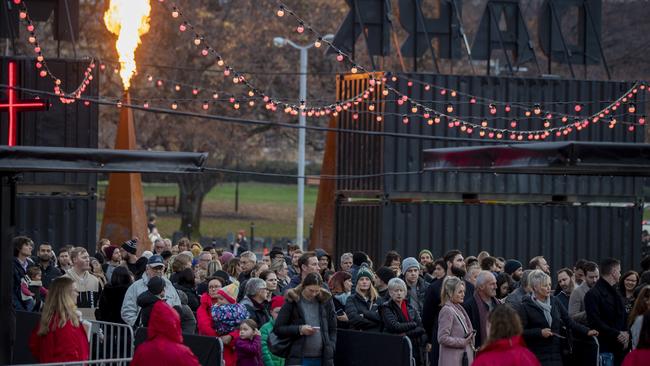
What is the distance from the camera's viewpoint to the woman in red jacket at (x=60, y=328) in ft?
39.3

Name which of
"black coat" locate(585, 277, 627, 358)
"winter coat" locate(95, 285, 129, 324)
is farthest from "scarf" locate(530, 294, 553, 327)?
"winter coat" locate(95, 285, 129, 324)

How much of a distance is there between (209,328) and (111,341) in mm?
974

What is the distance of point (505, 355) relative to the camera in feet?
34.5

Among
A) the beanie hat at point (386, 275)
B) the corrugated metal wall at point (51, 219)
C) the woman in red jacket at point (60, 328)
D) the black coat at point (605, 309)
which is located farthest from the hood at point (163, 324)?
the corrugated metal wall at point (51, 219)

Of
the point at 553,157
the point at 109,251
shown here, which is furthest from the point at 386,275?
the point at 109,251

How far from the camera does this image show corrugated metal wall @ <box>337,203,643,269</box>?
93.9ft

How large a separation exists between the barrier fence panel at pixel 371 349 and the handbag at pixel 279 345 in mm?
860

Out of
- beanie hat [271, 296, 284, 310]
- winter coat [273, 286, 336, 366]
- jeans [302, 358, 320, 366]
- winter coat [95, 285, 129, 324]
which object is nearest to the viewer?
winter coat [273, 286, 336, 366]

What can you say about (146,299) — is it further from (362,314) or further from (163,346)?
(163,346)

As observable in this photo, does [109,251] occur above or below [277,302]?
above

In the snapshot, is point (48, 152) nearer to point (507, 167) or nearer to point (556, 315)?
point (507, 167)

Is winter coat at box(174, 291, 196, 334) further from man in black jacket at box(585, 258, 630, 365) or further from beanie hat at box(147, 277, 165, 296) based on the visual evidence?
man in black jacket at box(585, 258, 630, 365)

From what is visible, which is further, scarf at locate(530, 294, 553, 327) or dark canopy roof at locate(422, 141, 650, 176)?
scarf at locate(530, 294, 553, 327)

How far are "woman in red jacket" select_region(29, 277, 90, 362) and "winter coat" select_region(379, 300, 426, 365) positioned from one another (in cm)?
372
